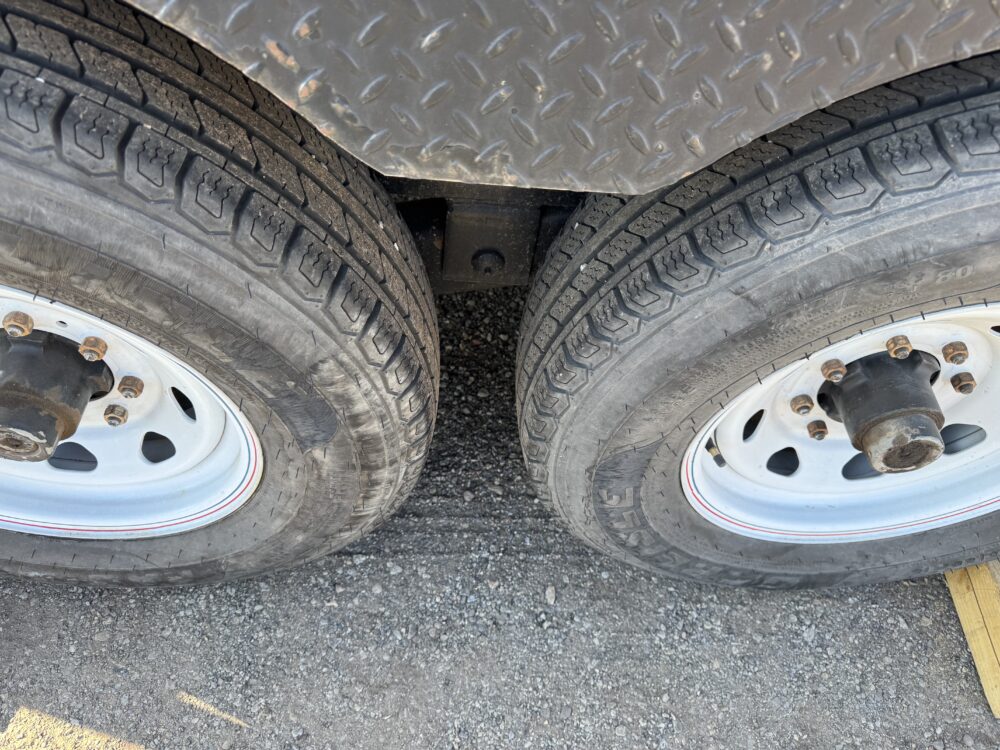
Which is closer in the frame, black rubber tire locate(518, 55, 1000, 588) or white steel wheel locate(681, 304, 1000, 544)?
black rubber tire locate(518, 55, 1000, 588)

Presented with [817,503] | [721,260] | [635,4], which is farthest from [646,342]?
[817,503]

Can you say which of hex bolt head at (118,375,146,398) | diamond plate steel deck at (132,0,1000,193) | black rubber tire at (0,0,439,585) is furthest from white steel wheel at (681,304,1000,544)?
hex bolt head at (118,375,146,398)

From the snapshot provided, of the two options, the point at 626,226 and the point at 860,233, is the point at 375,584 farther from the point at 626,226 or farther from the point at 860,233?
the point at 860,233

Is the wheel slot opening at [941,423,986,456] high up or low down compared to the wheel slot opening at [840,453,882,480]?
→ up

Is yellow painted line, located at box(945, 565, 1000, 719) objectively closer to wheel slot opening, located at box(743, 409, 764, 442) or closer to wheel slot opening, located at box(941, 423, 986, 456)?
wheel slot opening, located at box(941, 423, 986, 456)

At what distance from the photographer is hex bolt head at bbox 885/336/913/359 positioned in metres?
1.70

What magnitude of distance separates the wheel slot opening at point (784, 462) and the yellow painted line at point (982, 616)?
2.07 ft

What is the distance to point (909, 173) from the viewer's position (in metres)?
1.32

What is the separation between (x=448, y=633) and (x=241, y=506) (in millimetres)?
655

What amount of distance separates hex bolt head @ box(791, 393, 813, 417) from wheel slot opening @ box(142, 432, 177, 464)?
144 centimetres

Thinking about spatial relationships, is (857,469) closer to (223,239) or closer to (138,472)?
(223,239)

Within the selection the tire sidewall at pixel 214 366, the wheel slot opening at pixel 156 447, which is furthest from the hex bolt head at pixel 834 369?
the wheel slot opening at pixel 156 447

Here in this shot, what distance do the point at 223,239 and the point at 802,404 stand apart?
4.17ft

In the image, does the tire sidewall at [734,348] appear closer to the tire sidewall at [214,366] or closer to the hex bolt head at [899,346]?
the hex bolt head at [899,346]
